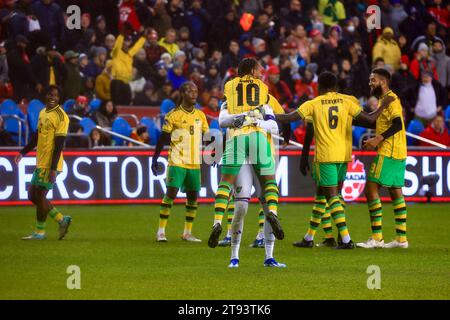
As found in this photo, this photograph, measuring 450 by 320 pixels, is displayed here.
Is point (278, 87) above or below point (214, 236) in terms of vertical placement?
above

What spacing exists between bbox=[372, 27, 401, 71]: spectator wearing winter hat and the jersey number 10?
46.7ft

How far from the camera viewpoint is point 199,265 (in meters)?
12.6

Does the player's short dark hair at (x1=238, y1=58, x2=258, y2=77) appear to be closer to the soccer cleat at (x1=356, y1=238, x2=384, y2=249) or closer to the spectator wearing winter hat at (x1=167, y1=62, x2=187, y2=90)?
the soccer cleat at (x1=356, y1=238, x2=384, y2=249)

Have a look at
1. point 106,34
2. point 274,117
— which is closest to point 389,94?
point 274,117

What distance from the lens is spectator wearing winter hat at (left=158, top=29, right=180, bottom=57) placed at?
25.0 metres

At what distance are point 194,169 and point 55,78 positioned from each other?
829 cm

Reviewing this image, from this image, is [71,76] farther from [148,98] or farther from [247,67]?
[247,67]

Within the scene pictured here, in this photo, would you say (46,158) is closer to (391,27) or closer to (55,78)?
(55,78)

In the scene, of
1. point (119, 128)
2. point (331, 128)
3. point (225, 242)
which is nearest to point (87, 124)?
point (119, 128)

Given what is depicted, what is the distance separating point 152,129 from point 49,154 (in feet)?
24.4

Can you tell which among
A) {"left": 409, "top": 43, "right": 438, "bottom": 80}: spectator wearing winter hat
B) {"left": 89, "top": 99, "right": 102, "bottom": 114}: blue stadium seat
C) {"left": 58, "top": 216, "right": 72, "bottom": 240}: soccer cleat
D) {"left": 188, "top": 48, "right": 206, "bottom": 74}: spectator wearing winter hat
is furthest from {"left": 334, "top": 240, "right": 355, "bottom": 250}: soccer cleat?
{"left": 409, "top": 43, "right": 438, "bottom": 80}: spectator wearing winter hat

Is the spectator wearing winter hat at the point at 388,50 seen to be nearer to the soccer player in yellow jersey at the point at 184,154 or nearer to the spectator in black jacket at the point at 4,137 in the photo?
the spectator in black jacket at the point at 4,137
